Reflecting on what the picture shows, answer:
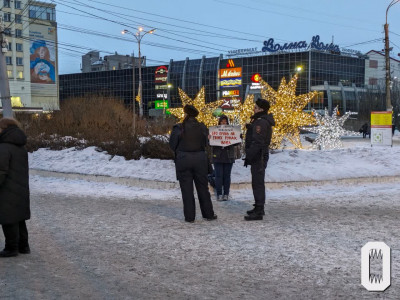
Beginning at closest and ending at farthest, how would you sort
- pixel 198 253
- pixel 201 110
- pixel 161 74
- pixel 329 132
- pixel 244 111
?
pixel 198 253 < pixel 244 111 < pixel 201 110 < pixel 329 132 < pixel 161 74

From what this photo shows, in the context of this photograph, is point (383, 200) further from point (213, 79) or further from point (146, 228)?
point (213, 79)

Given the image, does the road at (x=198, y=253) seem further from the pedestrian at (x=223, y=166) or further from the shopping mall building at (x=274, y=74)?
the shopping mall building at (x=274, y=74)

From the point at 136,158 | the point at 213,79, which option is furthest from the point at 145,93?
the point at 136,158

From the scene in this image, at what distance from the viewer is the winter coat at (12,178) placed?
582 cm

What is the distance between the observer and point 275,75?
9612 cm

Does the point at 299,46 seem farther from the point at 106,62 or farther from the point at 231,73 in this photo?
the point at 106,62

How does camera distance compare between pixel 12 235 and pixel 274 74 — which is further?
pixel 274 74

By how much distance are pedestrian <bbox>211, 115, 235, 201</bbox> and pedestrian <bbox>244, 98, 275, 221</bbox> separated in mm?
2174

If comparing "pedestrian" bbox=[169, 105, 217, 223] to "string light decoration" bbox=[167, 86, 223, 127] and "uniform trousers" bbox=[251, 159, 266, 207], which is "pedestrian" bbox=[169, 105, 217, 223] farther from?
"string light decoration" bbox=[167, 86, 223, 127]

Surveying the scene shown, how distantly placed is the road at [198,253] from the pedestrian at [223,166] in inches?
27.3

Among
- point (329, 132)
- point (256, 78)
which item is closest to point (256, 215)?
point (329, 132)

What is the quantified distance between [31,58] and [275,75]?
168 feet

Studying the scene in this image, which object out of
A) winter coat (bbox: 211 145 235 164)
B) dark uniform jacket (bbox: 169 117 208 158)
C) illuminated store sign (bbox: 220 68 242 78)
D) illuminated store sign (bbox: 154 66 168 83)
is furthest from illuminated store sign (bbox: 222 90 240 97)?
dark uniform jacket (bbox: 169 117 208 158)

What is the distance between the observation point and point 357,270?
214 inches
